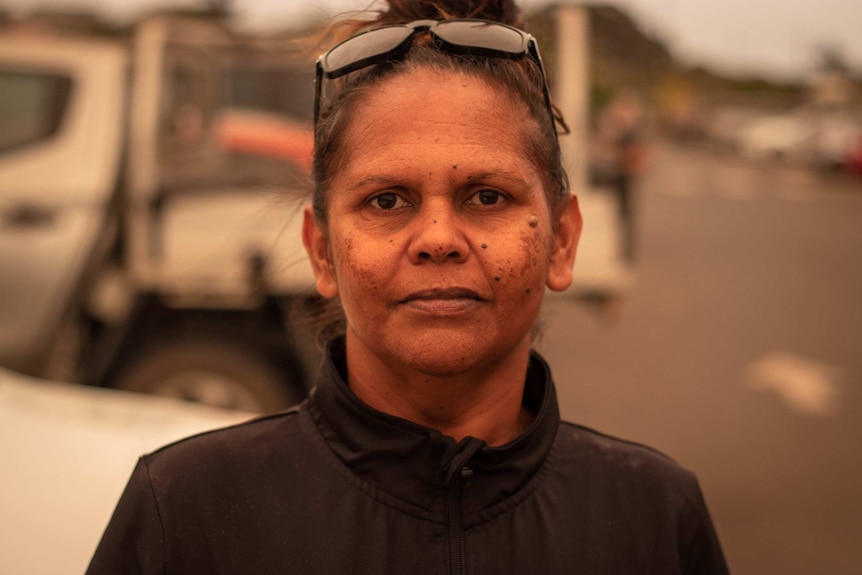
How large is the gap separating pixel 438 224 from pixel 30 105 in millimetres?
4222

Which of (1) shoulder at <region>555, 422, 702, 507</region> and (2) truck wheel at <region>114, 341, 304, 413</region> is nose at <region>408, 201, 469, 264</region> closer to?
(1) shoulder at <region>555, 422, 702, 507</region>

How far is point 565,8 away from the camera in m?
5.27

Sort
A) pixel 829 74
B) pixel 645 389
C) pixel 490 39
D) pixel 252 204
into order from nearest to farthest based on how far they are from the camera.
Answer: pixel 490 39 → pixel 252 204 → pixel 645 389 → pixel 829 74

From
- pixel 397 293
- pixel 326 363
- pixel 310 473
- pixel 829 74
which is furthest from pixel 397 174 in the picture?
pixel 829 74

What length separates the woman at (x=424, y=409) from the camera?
131 cm

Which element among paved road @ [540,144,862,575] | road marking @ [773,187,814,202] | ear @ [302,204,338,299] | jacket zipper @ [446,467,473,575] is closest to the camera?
jacket zipper @ [446,467,473,575]

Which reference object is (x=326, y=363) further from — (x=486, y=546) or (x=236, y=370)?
(x=236, y=370)

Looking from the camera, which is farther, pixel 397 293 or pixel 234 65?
pixel 234 65

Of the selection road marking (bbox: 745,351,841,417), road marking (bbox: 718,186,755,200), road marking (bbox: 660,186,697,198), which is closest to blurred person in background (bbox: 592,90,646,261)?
road marking (bbox: 745,351,841,417)

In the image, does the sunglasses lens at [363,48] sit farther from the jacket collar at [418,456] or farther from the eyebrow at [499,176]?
the jacket collar at [418,456]

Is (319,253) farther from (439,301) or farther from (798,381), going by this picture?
(798,381)

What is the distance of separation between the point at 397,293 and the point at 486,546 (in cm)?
37

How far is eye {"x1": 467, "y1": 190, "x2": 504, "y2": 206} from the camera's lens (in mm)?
1378

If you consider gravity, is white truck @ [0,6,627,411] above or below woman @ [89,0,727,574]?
below
